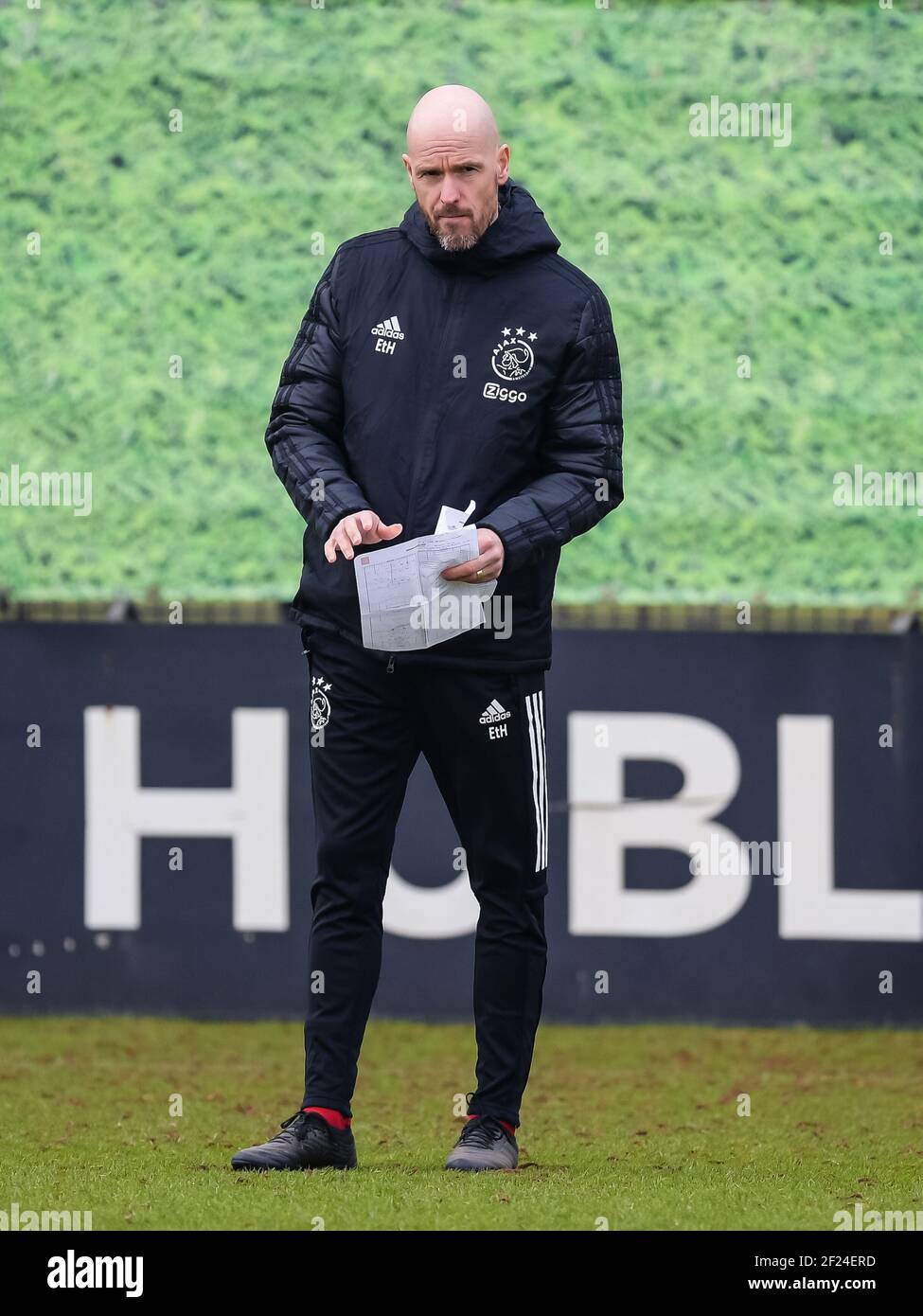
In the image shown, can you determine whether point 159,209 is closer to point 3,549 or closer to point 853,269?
point 3,549

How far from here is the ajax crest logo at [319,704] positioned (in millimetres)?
3484

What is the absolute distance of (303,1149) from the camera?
133 inches

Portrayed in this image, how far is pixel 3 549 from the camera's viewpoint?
19.0 ft

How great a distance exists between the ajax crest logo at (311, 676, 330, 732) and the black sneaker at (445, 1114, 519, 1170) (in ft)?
2.42

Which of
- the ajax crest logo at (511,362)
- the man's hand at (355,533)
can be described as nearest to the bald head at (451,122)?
the ajax crest logo at (511,362)

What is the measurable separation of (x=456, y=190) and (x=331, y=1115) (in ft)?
5.15

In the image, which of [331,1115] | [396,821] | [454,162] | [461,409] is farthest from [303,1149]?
[454,162]

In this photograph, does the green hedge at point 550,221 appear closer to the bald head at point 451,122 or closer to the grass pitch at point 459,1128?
the grass pitch at point 459,1128

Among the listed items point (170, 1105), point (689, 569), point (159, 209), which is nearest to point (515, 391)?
point (170, 1105)

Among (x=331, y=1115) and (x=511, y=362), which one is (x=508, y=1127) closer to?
(x=331, y=1115)

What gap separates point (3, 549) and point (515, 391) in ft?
8.95

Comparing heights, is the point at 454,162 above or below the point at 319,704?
above

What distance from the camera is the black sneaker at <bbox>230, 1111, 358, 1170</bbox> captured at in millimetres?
3365

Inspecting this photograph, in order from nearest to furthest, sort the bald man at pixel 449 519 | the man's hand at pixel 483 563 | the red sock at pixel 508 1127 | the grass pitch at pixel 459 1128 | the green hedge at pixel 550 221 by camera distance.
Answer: the grass pitch at pixel 459 1128 → the man's hand at pixel 483 563 → the bald man at pixel 449 519 → the red sock at pixel 508 1127 → the green hedge at pixel 550 221
